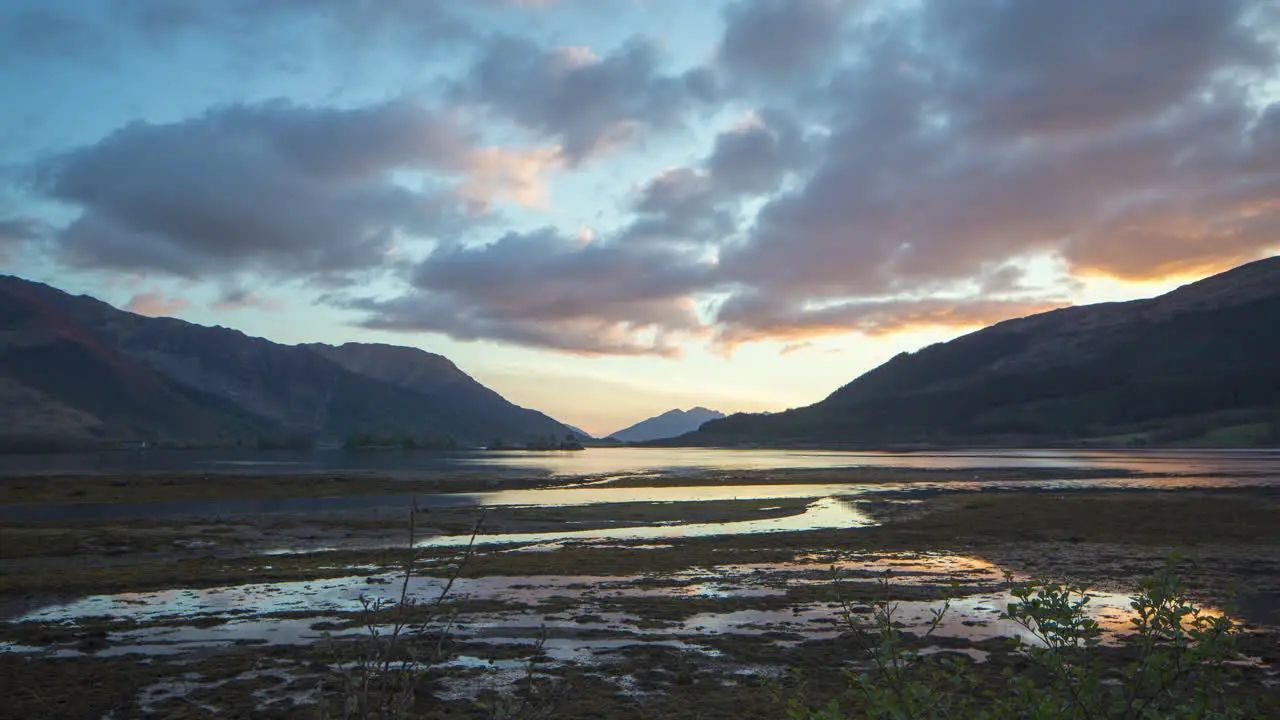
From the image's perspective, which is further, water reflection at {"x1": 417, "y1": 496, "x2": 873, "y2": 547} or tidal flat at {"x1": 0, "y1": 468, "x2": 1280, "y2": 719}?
water reflection at {"x1": 417, "y1": 496, "x2": 873, "y2": 547}

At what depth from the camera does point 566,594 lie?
24.4 meters

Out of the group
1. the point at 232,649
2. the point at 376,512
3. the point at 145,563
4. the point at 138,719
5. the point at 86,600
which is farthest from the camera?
the point at 376,512

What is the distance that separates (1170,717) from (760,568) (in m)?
25.1

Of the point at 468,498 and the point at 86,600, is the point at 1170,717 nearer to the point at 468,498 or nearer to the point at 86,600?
the point at 86,600

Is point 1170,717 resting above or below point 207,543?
above

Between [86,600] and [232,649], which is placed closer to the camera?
[232,649]

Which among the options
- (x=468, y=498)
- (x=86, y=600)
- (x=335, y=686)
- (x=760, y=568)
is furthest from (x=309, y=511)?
(x=335, y=686)

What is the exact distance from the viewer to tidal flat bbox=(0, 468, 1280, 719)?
14.3 metres

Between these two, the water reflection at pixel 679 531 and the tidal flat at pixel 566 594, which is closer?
the tidal flat at pixel 566 594

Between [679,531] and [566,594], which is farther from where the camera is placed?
[679,531]

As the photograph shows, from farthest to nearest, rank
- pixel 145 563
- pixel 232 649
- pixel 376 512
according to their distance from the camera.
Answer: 1. pixel 376 512
2. pixel 145 563
3. pixel 232 649

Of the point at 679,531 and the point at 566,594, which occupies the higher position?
the point at 566,594

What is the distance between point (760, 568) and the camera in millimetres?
29609

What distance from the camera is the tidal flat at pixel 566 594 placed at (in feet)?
46.9
